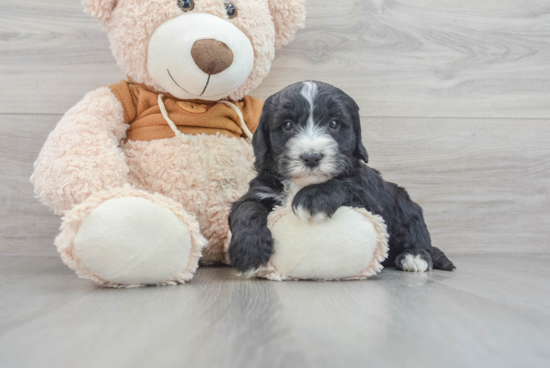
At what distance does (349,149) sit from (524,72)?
1.32m

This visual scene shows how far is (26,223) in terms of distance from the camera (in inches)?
79.4

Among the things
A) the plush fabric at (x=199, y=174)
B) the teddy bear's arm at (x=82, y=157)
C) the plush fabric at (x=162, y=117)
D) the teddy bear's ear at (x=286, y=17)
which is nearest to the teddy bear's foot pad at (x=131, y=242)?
the teddy bear's arm at (x=82, y=157)

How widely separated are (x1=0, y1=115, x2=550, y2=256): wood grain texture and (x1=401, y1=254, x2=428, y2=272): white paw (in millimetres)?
613

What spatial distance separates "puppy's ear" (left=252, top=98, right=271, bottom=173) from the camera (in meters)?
1.42

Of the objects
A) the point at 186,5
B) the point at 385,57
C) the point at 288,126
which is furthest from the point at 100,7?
the point at 385,57

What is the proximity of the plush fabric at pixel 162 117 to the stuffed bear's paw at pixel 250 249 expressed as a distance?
0.55 m

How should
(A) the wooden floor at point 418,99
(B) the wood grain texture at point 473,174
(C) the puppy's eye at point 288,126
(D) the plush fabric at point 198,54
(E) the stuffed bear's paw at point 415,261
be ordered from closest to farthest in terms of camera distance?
(C) the puppy's eye at point 288,126
(D) the plush fabric at point 198,54
(E) the stuffed bear's paw at point 415,261
(A) the wooden floor at point 418,99
(B) the wood grain texture at point 473,174

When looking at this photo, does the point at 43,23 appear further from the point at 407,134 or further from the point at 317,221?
the point at 407,134

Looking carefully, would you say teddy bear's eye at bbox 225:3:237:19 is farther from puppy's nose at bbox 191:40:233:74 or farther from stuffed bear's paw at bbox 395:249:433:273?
stuffed bear's paw at bbox 395:249:433:273

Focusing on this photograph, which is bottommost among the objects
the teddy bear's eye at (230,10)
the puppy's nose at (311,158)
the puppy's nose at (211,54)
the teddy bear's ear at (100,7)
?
the puppy's nose at (311,158)

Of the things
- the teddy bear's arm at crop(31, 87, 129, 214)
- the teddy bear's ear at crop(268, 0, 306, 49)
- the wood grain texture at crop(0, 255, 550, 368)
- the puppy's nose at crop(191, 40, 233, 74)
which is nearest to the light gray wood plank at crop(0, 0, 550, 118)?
the teddy bear's ear at crop(268, 0, 306, 49)

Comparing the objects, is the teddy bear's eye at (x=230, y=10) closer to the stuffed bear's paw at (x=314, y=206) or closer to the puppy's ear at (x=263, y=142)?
the puppy's ear at (x=263, y=142)

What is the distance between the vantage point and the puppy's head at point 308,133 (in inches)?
49.6

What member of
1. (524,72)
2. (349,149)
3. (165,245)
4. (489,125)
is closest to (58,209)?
(165,245)
